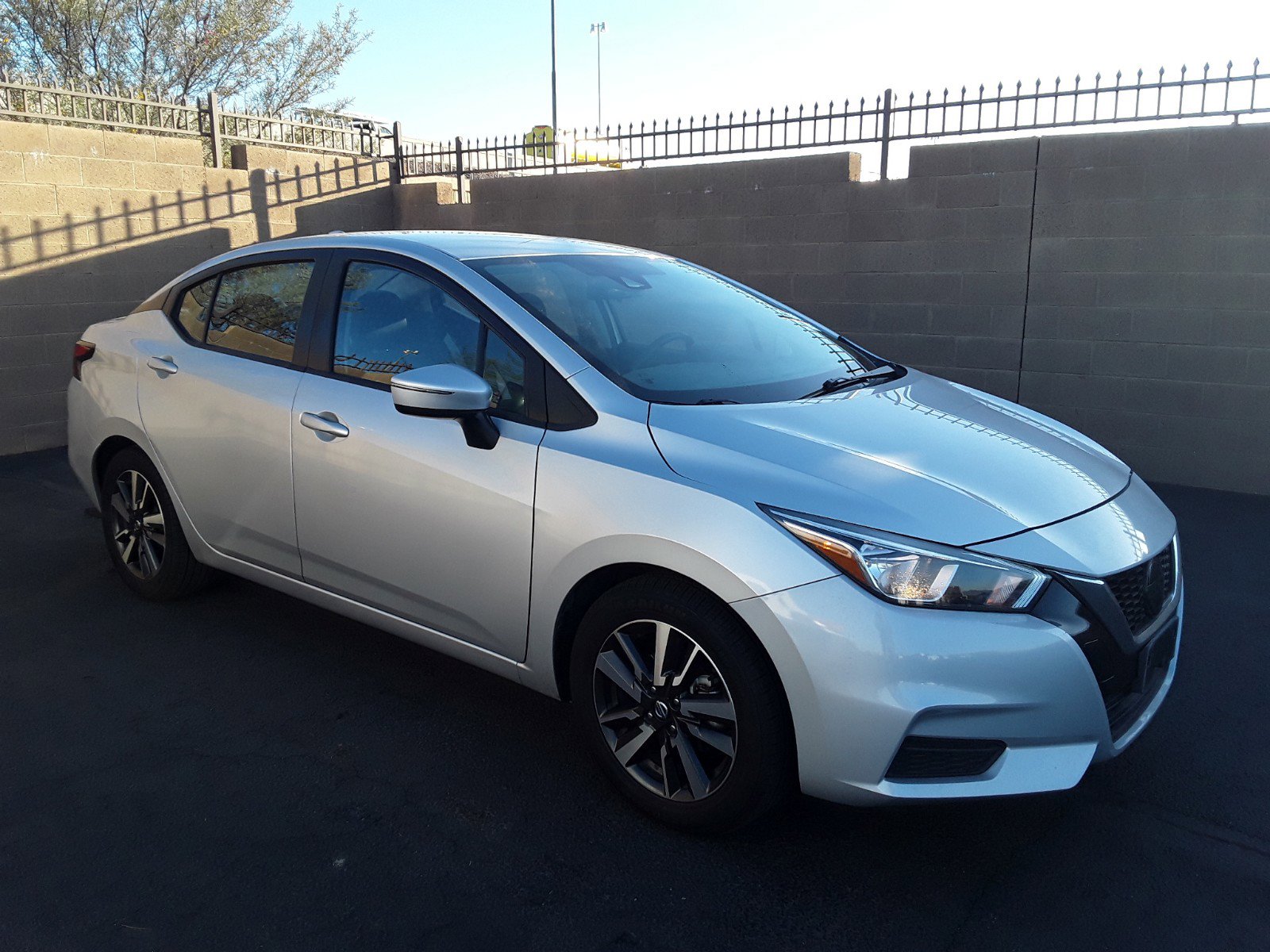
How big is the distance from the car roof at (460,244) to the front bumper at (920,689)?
1.71 meters

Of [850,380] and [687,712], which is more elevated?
[850,380]

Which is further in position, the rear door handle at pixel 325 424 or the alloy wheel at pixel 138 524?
the alloy wheel at pixel 138 524

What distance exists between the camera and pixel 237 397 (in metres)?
3.76

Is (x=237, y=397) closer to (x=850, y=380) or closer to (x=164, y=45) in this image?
(x=850, y=380)

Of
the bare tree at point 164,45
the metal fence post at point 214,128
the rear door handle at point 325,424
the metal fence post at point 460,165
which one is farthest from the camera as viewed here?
the bare tree at point 164,45

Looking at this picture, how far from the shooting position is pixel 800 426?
2.86 metres

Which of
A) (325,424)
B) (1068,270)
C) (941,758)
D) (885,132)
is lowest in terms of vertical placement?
(941,758)

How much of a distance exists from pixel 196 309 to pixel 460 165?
6636 mm

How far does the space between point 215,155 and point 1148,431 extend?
26.2 feet

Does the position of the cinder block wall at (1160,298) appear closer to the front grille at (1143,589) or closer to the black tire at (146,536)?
the front grille at (1143,589)

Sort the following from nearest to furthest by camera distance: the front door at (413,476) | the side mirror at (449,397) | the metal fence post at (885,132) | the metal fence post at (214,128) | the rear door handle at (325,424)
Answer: the side mirror at (449,397) < the front door at (413,476) < the rear door handle at (325,424) < the metal fence post at (885,132) < the metal fence post at (214,128)

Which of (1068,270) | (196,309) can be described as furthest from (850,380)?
(1068,270)

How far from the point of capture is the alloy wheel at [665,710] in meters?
2.63

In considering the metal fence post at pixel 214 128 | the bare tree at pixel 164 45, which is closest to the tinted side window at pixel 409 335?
the metal fence post at pixel 214 128
